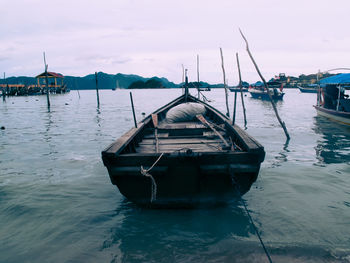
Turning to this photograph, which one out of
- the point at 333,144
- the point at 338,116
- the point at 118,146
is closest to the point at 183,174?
the point at 118,146

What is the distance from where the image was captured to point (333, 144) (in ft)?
39.4

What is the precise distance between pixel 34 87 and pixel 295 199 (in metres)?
79.6

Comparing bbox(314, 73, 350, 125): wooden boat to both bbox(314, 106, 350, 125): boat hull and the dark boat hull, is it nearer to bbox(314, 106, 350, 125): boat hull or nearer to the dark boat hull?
bbox(314, 106, 350, 125): boat hull

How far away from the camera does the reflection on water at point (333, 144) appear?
9422mm

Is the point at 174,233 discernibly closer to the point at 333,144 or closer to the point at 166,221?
the point at 166,221

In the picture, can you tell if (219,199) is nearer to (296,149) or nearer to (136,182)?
(136,182)

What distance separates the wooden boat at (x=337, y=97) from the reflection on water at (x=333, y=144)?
72 centimetres

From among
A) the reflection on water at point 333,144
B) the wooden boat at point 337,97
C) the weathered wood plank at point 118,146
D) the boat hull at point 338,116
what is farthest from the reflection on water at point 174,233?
the boat hull at point 338,116

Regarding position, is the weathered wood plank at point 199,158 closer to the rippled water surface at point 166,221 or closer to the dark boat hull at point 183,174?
the dark boat hull at point 183,174

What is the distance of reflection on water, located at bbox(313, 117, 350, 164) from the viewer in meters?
9.42

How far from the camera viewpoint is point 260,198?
608 centimetres

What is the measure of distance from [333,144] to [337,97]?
8274 millimetres

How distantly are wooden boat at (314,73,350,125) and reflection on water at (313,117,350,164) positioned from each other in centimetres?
72

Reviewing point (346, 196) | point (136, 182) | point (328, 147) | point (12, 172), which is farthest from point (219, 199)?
point (328, 147)
